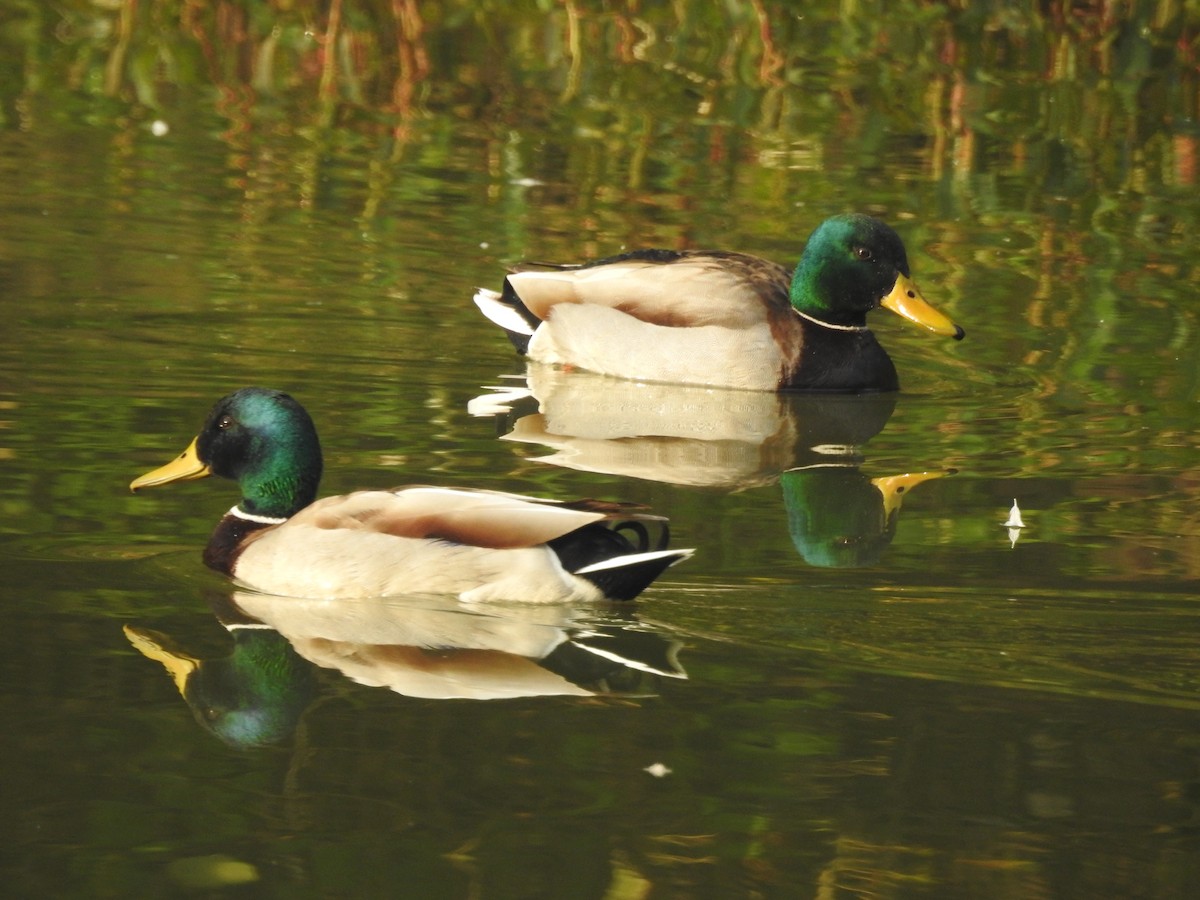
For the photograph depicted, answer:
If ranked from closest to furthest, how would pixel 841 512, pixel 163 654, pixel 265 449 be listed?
1. pixel 163 654
2. pixel 265 449
3. pixel 841 512

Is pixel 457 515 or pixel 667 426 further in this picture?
pixel 667 426

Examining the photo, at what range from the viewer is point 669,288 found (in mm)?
10953

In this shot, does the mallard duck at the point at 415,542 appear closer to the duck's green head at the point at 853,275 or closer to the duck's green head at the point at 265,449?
the duck's green head at the point at 265,449

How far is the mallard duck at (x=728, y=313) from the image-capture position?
1076 centimetres

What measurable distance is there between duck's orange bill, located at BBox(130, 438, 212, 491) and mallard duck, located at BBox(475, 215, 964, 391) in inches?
143

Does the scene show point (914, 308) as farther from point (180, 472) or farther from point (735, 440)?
point (180, 472)

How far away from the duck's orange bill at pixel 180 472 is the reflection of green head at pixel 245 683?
0.95m

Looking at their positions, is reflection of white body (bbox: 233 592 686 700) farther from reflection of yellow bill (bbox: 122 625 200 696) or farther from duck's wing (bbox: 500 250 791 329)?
duck's wing (bbox: 500 250 791 329)

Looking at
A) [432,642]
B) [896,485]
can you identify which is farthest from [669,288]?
[432,642]

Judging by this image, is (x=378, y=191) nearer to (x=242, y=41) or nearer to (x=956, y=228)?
(x=956, y=228)

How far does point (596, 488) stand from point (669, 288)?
2594 mm

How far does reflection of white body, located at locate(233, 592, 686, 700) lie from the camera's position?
6.35 meters

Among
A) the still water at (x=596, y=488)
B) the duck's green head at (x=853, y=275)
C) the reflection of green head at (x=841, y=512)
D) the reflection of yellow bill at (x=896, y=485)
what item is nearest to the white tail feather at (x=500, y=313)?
the still water at (x=596, y=488)

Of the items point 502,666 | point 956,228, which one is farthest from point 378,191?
point 502,666
